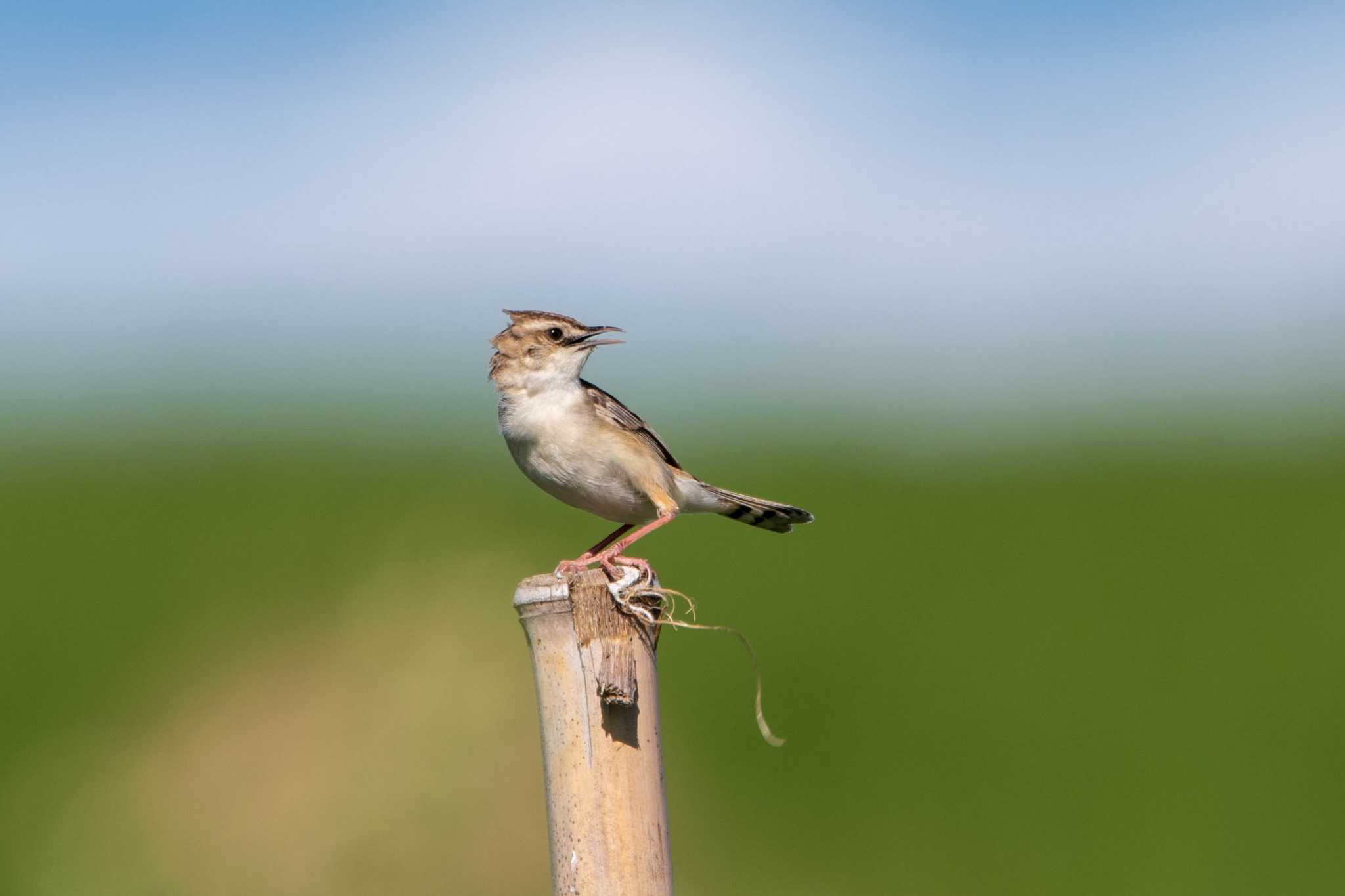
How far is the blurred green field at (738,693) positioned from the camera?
14.5 meters

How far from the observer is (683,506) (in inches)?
310

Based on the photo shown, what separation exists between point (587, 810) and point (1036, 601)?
569 inches

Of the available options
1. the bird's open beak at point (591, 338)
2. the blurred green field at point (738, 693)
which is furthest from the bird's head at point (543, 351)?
the blurred green field at point (738, 693)

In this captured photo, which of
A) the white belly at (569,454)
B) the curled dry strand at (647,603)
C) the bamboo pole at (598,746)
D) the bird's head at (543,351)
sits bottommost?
the bamboo pole at (598,746)

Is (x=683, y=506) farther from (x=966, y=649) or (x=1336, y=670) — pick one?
(x=1336, y=670)

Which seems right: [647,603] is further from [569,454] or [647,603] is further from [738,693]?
[738,693]

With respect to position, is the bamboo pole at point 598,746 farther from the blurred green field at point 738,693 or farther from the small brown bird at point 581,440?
the blurred green field at point 738,693

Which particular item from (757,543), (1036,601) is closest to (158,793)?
(757,543)

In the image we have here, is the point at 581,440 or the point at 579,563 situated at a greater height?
the point at 581,440

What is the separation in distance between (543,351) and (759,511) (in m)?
1.63

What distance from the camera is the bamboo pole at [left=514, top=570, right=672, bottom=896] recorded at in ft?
15.4

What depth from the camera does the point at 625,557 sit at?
543cm

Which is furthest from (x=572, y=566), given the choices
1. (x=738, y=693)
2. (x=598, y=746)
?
(x=738, y=693)

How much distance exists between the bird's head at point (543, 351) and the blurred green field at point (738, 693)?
809 cm
